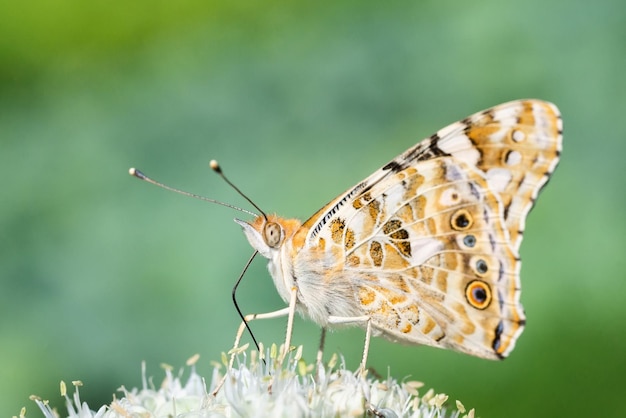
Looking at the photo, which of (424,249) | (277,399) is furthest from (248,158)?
(277,399)

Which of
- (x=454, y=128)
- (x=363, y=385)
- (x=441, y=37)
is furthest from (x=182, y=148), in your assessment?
(x=363, y=385)

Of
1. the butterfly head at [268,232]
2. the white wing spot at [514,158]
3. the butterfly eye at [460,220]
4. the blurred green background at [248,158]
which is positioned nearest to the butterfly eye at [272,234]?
the butterfly head at [268,232]

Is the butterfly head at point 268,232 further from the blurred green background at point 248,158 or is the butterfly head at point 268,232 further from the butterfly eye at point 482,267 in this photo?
the blurred green background at point 248,158

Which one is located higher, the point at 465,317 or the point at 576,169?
the point at 576,169

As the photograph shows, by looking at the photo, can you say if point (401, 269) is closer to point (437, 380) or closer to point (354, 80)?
point (437, 380)

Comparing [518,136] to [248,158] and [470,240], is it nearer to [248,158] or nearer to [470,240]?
[470,240]

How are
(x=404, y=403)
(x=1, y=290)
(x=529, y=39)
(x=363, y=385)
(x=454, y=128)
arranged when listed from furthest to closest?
(x=529, y=39)
(x=1, y=290)
(x=454, y=128)
(x=404, y=403)
(x=363, y=385)
